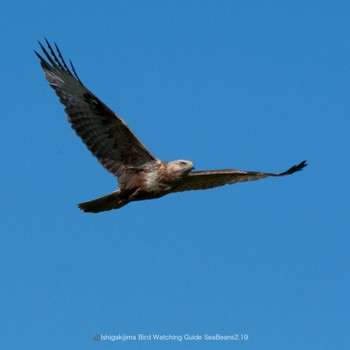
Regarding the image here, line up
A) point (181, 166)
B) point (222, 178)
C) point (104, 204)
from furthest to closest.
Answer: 1. point (222, 178)
2. point (104, 204)
3. point (181, 166)

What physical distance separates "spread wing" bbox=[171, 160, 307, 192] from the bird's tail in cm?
134

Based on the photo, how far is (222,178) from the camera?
47.5ft

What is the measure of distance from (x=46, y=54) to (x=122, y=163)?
78.5 inches

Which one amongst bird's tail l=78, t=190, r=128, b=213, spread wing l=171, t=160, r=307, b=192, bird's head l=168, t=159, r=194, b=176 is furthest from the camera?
spread wing l=171, t=160, r=307, b=192

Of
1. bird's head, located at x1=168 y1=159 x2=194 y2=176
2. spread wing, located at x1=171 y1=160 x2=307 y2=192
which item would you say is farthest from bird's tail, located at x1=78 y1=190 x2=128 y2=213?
spread wing, located at x1=171 y1=160 x2=307 y2=192

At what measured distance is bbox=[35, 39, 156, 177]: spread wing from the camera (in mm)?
13086

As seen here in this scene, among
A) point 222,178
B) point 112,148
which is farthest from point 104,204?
point 222,178

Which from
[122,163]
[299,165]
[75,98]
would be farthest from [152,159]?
[299,165]

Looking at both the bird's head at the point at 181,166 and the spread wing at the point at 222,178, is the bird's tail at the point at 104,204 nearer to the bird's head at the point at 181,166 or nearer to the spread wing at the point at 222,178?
the bird's head at the point at 181,166

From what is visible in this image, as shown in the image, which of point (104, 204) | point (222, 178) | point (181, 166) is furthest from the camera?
point (222, 178)

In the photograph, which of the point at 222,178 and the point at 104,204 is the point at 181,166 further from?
the point at 222,178

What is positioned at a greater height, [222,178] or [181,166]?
[222,178]

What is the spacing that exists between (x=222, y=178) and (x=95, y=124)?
A: 2.48 m

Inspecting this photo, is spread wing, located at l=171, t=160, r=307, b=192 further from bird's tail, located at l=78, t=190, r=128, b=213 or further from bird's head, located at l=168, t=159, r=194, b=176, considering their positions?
bird's tail, located at l=78, t=190, r=128, b=213
